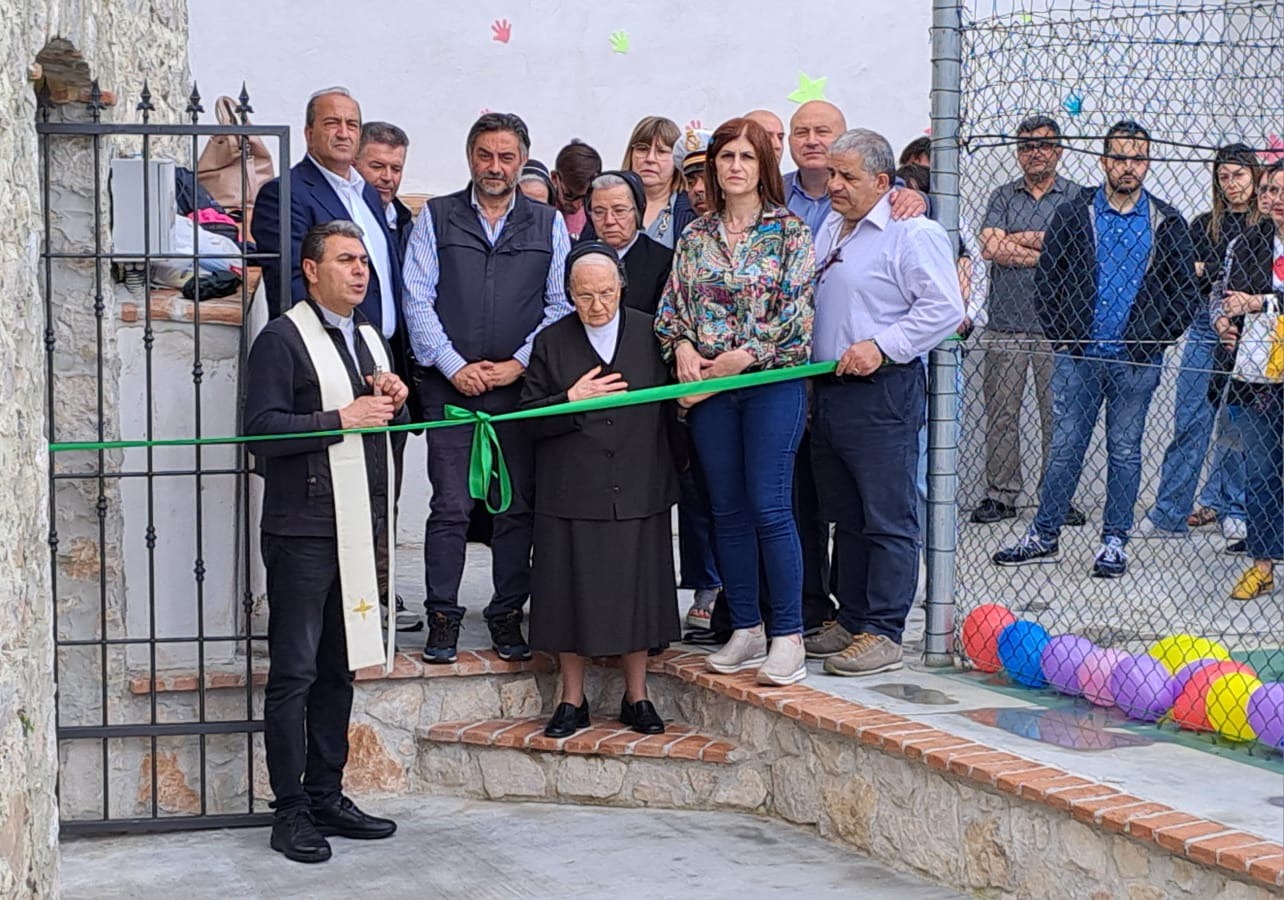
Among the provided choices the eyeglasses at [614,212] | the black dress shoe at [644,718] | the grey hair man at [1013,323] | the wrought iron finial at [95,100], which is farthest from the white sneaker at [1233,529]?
the wrought iron finial at [95,100]

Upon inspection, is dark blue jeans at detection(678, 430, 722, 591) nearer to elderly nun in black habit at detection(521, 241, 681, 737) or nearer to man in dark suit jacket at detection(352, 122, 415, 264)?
elderly nun in black habit at detection(521, 241, 681, 737)

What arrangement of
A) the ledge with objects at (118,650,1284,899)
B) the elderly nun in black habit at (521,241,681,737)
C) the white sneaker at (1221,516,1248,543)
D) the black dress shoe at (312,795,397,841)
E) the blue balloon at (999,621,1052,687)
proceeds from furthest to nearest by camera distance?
the white sneaker at (1221,516,1248,543), the blue balloon at (999,621,1052,687), the elderly nun in black habit at (521,241,681,737), the black dress shoe at (312,795,397,841), the ledge with objects at (118,650,1284,899)

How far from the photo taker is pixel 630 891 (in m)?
4.81

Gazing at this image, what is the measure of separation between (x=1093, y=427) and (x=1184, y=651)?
173 cm

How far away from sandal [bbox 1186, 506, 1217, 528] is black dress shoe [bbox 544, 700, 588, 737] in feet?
10.1

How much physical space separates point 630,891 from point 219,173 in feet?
11.5

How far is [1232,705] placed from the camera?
4.78 metres

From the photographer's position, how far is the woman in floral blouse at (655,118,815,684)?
211 inches

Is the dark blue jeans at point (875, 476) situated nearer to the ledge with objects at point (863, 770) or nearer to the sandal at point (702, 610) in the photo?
the ledge with objects at point (863, 770)

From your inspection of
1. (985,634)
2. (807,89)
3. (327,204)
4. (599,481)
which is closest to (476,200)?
(327,204)

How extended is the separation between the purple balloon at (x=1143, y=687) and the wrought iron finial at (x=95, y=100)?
345cm

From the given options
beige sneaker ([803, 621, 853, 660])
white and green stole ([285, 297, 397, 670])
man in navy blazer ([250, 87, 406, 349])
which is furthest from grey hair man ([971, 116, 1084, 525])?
white and green stole ([285, 297, 397, 670])

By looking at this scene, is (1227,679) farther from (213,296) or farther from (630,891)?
(213,296)

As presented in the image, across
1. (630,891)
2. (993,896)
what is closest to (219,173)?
(630,891)
